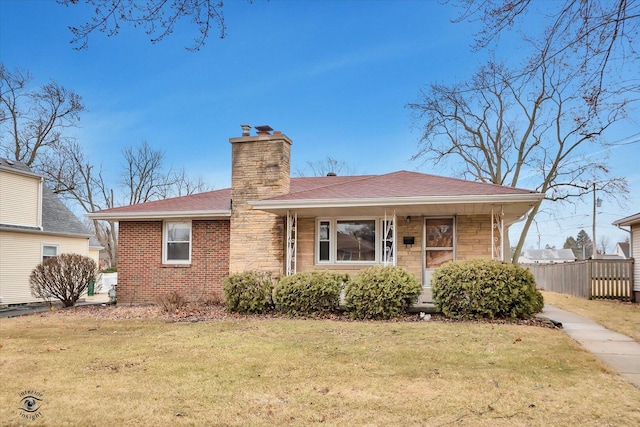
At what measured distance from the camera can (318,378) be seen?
21.2 ft

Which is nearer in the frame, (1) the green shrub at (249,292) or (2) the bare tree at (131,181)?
(1) the green shrub at (249,292)

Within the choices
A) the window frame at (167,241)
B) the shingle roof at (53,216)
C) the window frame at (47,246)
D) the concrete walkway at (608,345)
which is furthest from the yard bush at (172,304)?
the shingle roof at (53,216)

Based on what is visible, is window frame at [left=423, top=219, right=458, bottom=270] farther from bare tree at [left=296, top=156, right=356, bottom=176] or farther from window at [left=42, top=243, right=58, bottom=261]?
bare tree at [left=296, top=156, right=356, bottom=176]

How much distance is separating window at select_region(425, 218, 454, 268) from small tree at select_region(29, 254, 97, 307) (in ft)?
34.1

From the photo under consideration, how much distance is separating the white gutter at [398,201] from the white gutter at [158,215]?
6.94 ft

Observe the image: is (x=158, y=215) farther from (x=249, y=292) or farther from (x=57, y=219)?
(x=57, y=219)

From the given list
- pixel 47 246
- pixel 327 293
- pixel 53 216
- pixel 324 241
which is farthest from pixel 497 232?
pixel 53 216

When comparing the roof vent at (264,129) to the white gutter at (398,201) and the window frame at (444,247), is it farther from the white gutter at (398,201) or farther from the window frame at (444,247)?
the window frame at (444,247)

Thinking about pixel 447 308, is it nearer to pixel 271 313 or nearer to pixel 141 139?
pixel 271 313

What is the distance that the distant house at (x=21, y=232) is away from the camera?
19.1 m

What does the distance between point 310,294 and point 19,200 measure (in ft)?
45.0

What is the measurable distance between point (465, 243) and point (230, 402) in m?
9.49

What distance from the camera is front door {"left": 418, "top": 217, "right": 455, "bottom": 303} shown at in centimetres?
1385

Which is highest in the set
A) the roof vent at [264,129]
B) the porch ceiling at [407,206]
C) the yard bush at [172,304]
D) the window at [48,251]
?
the roof vent at [264,129]
